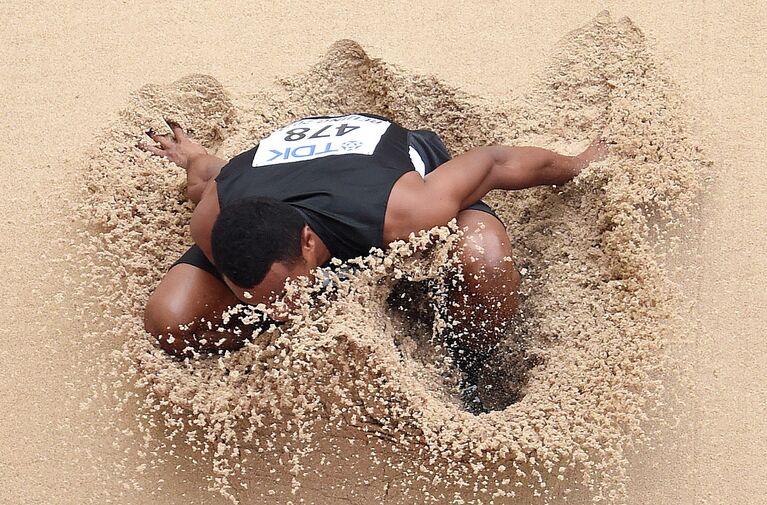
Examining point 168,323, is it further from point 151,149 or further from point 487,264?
point 487,264

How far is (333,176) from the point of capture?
2.61m

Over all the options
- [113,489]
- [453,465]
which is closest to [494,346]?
[453,465]

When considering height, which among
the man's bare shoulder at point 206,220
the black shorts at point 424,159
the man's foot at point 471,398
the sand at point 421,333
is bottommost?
the man's foot at point 471,398

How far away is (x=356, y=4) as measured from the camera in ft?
12.0

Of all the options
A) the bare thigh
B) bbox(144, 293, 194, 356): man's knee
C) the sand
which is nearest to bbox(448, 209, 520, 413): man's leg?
the bare thigh

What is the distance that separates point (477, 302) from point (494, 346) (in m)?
0.23

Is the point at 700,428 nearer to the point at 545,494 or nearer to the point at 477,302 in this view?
the point at 545,494

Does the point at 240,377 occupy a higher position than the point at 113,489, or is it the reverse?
the point at 240,377

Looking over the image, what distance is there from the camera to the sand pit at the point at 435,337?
8.62ft

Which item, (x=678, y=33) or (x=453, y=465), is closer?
(x=453, y=465)

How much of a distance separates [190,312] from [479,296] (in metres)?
0.80

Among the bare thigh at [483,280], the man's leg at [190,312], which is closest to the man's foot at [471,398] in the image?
the bare thigh at [483,280]

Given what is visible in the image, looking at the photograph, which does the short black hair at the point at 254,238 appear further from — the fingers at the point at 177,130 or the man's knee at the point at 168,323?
the fingers at the point at 177,130

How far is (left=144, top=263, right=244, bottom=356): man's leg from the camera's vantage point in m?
2.76
